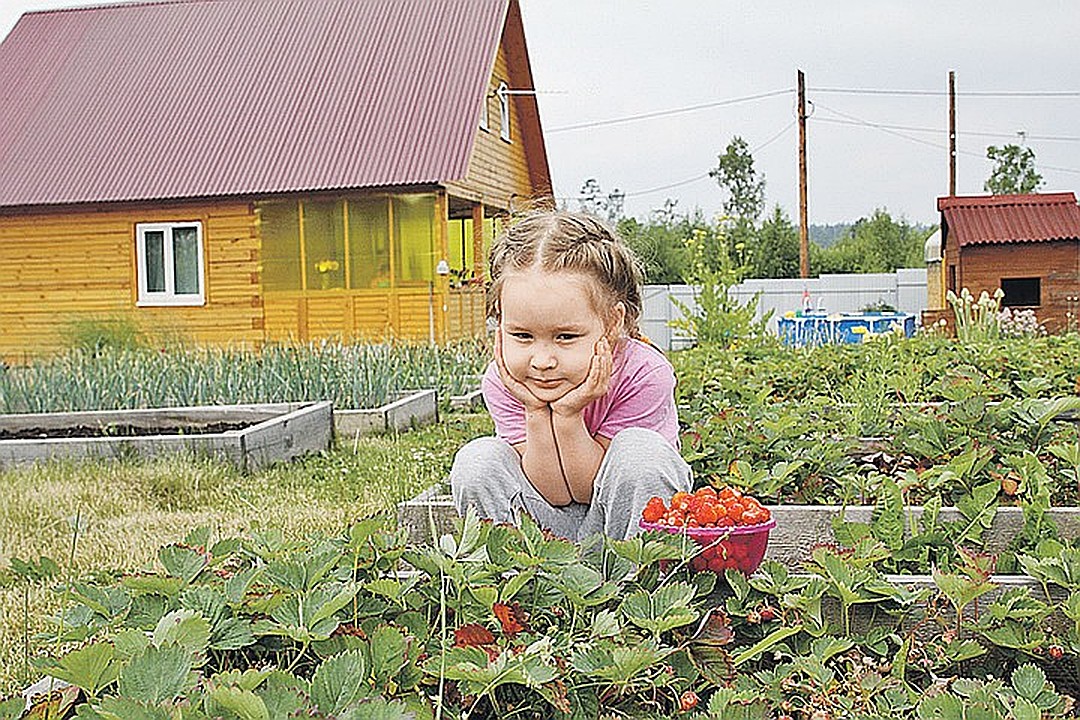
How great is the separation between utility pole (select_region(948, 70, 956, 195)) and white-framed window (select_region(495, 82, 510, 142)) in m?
12.8

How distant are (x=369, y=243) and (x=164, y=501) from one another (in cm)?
1104

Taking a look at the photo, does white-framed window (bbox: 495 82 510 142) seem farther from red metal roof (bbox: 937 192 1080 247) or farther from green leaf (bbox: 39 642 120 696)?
green leaf (bbox: 39 642 120 696)

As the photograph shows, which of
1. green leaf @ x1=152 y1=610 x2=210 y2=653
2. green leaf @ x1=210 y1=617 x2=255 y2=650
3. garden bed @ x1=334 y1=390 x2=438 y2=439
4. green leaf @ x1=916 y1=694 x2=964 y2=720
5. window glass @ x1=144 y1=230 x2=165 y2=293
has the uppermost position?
window glass @ x1=144 y1=230 x2=165 y2=293

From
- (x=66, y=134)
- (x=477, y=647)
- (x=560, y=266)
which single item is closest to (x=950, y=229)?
(x=66, y=134)

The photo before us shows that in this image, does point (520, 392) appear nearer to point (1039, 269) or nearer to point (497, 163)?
point (1039, 269)

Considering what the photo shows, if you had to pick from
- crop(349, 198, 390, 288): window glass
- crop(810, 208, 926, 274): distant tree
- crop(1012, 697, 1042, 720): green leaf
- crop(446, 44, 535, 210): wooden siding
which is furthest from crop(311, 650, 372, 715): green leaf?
crop(810, 208, 926, 274): distant tree

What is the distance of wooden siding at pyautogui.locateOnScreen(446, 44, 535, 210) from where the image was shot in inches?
680

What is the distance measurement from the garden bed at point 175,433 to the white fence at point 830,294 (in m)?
19.5

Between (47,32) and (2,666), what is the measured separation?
1864 centimetres

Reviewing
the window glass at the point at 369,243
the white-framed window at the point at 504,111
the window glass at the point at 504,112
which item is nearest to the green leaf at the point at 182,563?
the window glass at the point at 369,243

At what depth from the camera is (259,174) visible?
1578 centimetres

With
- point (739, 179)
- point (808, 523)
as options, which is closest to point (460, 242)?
point (808, 523)

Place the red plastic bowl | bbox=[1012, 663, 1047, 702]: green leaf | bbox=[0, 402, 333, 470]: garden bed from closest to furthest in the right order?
bbox=[1012, 663, 1047, 702]: green leaf, the red plastic bowl, bbox=[0, 402, 333, 470]: garden bed

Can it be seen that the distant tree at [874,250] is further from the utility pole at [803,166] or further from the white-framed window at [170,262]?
the white-framed window at [170,262]
